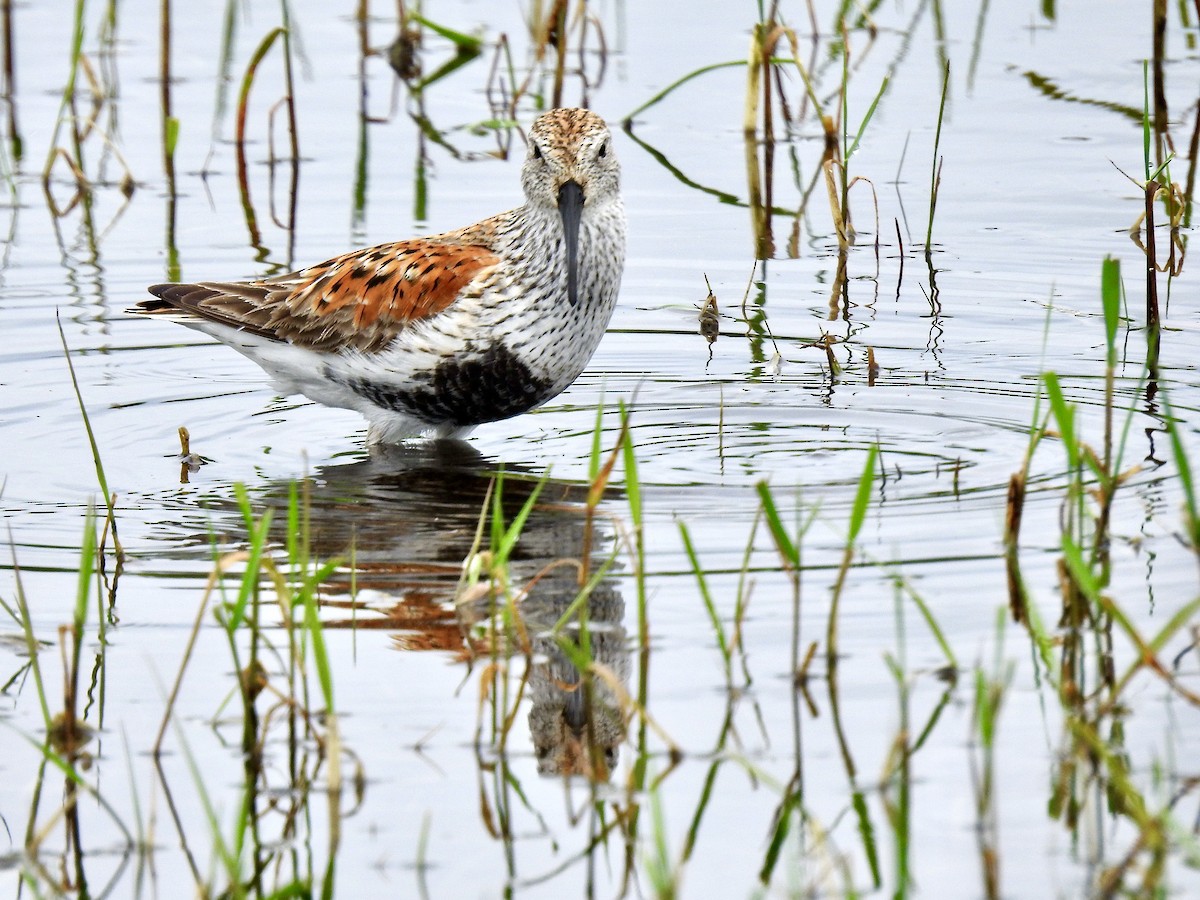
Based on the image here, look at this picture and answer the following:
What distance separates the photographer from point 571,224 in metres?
7.98

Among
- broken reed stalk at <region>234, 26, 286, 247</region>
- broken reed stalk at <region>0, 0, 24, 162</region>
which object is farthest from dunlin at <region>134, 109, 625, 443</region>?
broken reed stalk at <region>0, 0, 24, 162</region>

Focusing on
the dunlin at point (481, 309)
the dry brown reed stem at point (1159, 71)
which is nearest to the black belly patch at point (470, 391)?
the dunlin at point (481, 309)

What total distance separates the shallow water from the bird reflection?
3 cm

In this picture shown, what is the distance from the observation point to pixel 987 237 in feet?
36.0

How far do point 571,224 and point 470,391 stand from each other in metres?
0.89

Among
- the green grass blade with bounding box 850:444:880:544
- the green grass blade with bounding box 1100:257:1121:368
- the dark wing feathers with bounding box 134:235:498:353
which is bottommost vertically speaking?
the green grass blade with bounding box 850:444:880:544

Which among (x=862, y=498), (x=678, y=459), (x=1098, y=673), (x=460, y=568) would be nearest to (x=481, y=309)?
(x=678, y=459)

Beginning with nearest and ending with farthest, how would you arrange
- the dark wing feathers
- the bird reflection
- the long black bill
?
1. the bird reflection
2. the long black bill
3. the dark wing feathers

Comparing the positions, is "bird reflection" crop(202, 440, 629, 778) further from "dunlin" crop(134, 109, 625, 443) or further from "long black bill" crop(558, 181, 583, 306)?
"long black bill" crop(558, 181, 583, 306)

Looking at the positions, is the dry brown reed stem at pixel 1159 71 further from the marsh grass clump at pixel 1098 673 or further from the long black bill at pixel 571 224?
the marsh grass clump at pixel 1098 673

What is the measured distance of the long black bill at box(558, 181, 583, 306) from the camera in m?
7.95

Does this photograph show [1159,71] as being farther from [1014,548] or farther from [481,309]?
[1014,548]

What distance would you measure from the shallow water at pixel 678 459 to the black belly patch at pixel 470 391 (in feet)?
0.84

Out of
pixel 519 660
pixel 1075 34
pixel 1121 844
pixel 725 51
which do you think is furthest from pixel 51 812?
pixel 1075 34
